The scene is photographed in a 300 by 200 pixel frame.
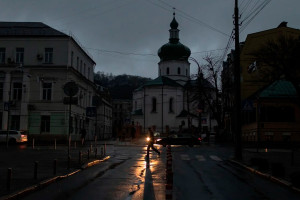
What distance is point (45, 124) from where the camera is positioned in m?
45.4

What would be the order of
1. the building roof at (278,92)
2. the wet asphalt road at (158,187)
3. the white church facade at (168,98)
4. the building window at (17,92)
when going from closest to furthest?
the wet asphalt road at (158,187), the building roof at (278,92), the building window at (17,92), the white church facade at (168,98)

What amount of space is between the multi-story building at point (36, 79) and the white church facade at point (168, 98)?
36462 millimetres

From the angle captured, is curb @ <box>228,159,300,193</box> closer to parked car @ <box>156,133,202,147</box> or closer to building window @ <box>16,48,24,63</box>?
parked car @ <box>156,133,202,147</box>

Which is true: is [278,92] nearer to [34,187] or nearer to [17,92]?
[17,92]

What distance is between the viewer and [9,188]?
9359mm

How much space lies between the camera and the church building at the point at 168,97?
82.6 m

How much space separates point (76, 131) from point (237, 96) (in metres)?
31.2

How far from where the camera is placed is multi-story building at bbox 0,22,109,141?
45125mm

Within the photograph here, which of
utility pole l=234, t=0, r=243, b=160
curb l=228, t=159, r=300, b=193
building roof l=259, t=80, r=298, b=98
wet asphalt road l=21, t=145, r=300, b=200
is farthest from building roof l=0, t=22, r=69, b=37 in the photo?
wet asphalt road l=21, t=145, r=300, b=200

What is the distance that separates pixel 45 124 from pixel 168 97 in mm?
42187

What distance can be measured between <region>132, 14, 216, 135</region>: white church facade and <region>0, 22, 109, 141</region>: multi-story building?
36.5 meters

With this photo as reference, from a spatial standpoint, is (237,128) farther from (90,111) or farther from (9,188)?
(9,188)

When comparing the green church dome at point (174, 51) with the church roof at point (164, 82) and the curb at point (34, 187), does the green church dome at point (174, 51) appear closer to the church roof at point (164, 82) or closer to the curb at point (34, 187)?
the church roof at point (164, 82)

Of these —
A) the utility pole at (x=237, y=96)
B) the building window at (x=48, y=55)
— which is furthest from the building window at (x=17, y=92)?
the utility pole at (x=237, y=96)
